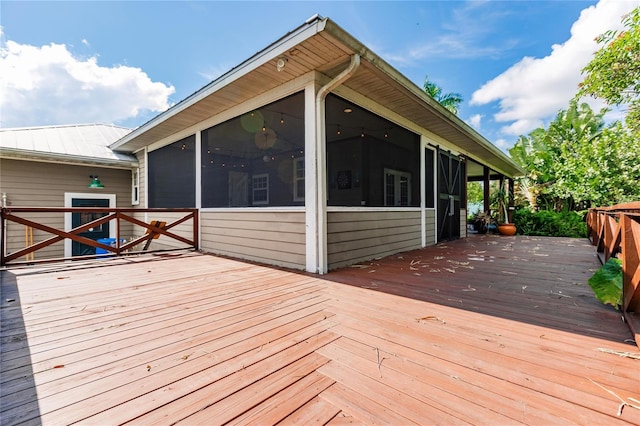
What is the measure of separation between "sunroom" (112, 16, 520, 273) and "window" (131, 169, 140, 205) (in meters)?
1.47

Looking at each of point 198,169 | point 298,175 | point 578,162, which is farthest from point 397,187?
point 578,162

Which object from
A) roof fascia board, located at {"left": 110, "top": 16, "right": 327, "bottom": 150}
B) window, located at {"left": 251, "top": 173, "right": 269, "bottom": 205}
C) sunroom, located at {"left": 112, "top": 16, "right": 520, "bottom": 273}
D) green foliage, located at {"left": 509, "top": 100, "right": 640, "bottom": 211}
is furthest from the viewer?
green foliage, located at {"left": 509, "top": 100, "right": 640, "bottom": 211}

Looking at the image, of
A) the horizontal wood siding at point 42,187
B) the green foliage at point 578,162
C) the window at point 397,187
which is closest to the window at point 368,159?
the window at point 397,187

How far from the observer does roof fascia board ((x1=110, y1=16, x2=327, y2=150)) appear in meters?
2.67

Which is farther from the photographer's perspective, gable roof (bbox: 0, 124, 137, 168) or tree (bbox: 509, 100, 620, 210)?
tree (bbox: 509, 100, 620, 210)

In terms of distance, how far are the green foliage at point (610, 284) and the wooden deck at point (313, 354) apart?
0.44 feet

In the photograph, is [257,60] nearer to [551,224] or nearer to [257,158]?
[257,158]

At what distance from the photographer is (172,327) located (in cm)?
187

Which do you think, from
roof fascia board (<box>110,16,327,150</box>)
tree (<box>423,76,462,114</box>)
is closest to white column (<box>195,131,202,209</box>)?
roof fascia board (<box>110,16,327,150</box>)

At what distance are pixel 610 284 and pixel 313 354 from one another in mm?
2576

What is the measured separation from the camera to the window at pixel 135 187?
26.4 feet

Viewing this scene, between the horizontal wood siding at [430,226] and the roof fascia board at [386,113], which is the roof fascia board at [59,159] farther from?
the horizontal wood siding at [430,226]

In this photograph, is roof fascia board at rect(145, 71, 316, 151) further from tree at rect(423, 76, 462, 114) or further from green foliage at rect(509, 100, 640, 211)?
tree at rect(423, 76, 462, 114)

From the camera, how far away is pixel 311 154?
139 inches
